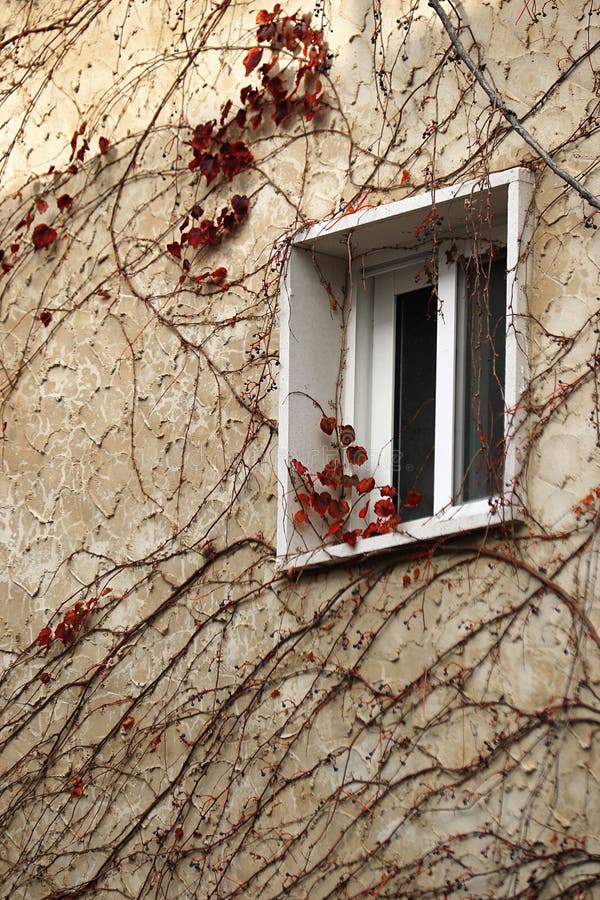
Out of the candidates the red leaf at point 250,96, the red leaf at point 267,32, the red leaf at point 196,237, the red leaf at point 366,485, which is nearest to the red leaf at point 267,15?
the red leaf at point 267,32

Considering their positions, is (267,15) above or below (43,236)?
above

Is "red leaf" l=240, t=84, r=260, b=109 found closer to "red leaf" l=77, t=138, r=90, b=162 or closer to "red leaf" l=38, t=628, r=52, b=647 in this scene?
"red leaf" l=77, t=138, r=90, b=162

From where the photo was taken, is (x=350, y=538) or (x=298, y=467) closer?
(x=350, y=538)

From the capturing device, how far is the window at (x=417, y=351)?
519 centimetres

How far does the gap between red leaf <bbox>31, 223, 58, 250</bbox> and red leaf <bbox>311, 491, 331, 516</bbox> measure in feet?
6.19

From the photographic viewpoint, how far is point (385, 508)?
541cm

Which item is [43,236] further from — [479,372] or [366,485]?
[479,372]

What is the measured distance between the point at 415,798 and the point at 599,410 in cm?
128

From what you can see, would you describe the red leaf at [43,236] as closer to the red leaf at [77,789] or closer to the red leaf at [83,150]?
the red leaf at [83,150]

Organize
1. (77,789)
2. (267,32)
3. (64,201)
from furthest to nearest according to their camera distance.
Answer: (64,201) → (267,32) → (77,789)

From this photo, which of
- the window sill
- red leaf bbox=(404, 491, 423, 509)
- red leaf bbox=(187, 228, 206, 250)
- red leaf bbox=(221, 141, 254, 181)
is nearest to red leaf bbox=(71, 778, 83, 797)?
the window sill

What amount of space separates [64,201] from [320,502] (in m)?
1.96

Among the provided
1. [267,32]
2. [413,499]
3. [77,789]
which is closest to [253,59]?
[267,32]

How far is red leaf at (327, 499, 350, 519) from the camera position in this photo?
5.63 m
